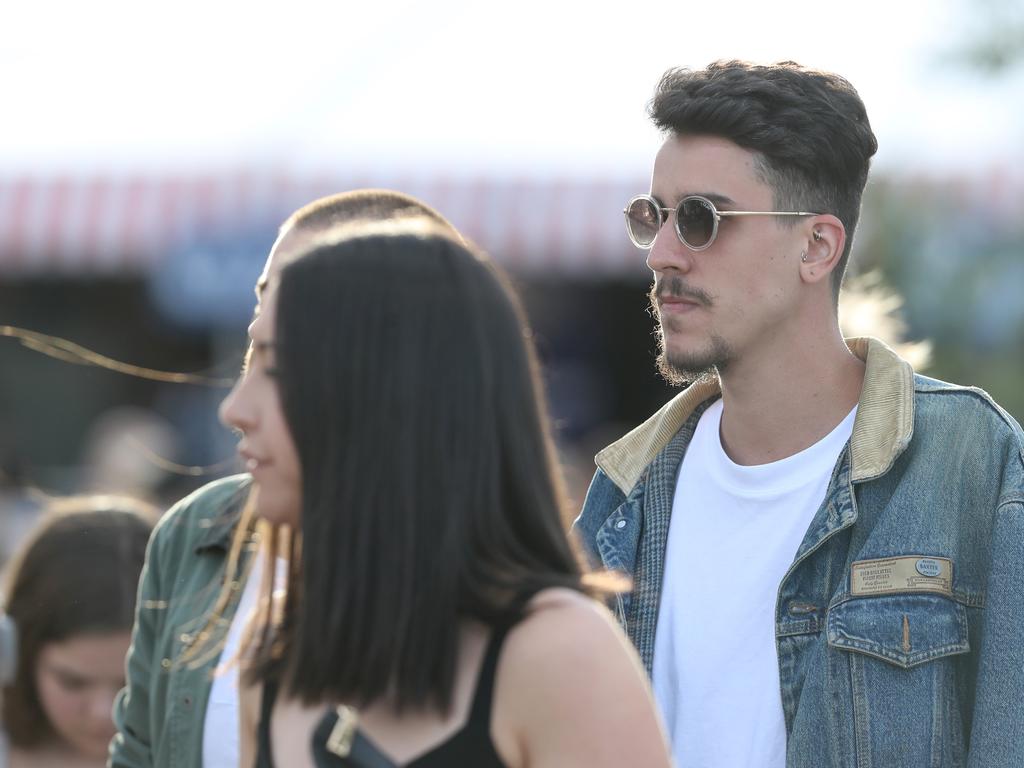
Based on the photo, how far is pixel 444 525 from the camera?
172 centimetres

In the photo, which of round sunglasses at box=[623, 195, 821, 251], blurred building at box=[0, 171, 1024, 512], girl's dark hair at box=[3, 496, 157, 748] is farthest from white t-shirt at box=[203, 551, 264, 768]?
blurred building at box=[0, 171, 1024, 512]

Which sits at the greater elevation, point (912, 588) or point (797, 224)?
point (797, 224)

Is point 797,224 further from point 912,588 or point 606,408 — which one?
point 606,408

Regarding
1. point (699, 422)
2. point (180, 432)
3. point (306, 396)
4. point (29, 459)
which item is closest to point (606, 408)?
point (180, 432)

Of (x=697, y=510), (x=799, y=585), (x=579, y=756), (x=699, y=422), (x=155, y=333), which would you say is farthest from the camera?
(x=155, y=333)

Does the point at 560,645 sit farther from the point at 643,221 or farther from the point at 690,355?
the point at 643,221

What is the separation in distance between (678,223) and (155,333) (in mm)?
11923

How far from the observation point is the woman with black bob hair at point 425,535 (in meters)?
1.68

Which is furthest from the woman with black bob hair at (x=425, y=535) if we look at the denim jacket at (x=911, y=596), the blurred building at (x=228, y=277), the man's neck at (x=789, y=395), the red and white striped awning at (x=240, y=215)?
the red and white striped awning at (x=240, y=215)

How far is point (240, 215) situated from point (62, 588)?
28.3ft

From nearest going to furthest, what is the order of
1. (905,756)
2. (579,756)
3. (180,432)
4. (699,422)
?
(579,756)
(905,756)
(699,422)
(180,432)

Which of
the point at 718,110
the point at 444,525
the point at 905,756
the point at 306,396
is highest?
the point at 718,110

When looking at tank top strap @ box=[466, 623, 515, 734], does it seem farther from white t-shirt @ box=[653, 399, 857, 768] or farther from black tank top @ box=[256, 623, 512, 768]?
white t-shirt @ box=[653, 399, 857, 768]

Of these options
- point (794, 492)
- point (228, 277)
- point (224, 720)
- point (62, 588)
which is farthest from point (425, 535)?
point (228, 277)
